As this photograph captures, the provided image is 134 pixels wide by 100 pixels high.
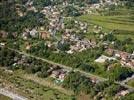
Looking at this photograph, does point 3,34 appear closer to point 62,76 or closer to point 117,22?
point 62,76

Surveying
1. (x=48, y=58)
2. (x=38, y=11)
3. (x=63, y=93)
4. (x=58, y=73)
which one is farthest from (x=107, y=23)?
(x=63, y=93)

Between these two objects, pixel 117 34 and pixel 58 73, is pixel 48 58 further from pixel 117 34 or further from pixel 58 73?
pixel 117 34

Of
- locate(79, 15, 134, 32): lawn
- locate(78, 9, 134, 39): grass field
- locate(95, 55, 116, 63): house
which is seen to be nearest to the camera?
locate(95, 55, 116, 63): house

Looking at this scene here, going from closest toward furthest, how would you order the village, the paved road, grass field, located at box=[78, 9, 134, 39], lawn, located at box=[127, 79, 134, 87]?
the paved road, the village, lawn, located at box=[127, 79, 134, 87], grass field, located at box=[78, 9, 134, 39]

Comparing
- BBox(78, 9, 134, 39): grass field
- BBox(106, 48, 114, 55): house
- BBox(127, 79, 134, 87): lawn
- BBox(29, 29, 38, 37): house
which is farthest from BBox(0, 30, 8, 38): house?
BBox(127, 79, 134, 87): lawn

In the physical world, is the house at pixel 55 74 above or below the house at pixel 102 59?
above

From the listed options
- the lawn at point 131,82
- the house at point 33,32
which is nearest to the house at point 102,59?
the lawn at point 131,82

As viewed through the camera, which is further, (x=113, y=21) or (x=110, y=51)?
(x=113, y=21)

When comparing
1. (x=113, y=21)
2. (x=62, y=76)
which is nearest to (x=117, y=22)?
(x=113, y=21)

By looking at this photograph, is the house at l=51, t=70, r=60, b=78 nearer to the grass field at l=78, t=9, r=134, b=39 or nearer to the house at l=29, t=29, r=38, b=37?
the house at l=29, t=29, r=38, b=37

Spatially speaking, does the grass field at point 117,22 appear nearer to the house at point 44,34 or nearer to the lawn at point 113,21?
the lawn at point 113,21

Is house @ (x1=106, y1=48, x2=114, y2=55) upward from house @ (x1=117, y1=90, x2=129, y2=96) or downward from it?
downward
